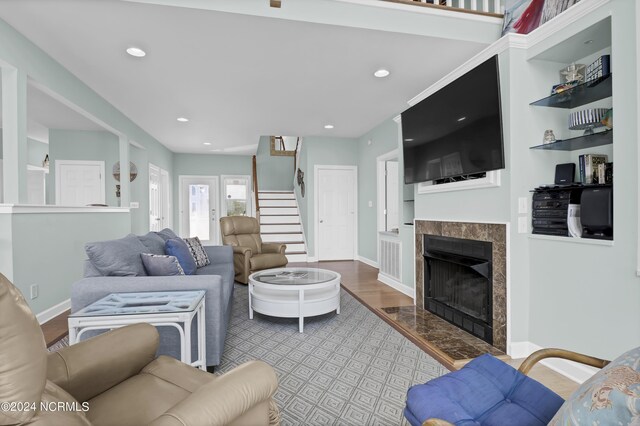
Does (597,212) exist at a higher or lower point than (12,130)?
lower

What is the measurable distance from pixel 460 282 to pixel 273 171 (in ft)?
24.4

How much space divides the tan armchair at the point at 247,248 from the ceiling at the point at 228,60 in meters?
1.76

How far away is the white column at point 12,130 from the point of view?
290 cm

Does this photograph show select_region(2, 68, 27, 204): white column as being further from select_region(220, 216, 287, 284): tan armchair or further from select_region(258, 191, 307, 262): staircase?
select_region(258, 191, 307, 262): staircase

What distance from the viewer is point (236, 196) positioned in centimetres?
937

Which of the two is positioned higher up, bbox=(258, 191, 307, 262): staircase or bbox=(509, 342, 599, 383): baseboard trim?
bbox=(258, 191, 307, 262): staircase

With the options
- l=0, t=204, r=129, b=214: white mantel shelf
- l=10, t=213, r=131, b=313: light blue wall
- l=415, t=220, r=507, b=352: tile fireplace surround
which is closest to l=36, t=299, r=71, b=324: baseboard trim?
l=10, t=213, r=131, b=313: light blue wall

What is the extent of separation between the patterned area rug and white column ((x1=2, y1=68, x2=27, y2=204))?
7.58ft

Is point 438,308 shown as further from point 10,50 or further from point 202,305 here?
point 10,50

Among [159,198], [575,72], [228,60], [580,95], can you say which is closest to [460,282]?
[580,95]

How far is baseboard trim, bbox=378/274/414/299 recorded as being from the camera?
4.19m

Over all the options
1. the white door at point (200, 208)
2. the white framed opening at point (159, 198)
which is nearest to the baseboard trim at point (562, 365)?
the white framed opening at point (159, 198)

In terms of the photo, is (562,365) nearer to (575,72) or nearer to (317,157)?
(575,72)

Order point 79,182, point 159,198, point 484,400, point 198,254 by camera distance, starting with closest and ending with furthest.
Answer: point 484,400 → point 198,254 → point 79,182 → point 159,198
